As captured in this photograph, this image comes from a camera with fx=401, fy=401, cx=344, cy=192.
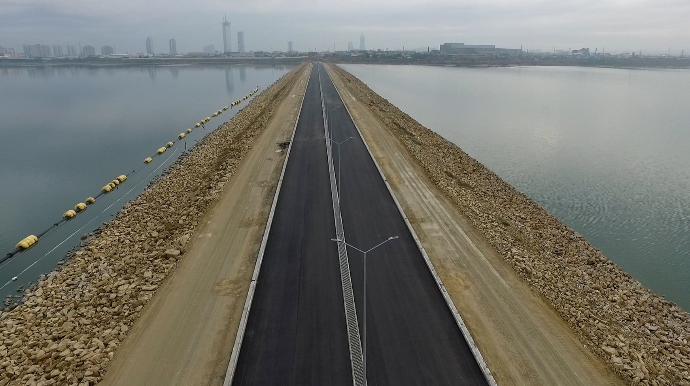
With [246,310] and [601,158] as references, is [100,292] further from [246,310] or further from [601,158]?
[601,158]

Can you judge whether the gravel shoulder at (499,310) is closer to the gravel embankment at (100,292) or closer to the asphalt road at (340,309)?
the asphalt road at (340,309)

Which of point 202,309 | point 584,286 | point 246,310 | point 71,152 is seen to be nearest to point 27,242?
point 202,309

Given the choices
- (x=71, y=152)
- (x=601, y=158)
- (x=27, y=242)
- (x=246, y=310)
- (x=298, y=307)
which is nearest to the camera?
(x=246, y=310)

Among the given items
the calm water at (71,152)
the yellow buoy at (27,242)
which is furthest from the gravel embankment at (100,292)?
the yellow buoy at (27,242)

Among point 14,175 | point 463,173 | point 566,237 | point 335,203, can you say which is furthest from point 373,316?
point 14,175

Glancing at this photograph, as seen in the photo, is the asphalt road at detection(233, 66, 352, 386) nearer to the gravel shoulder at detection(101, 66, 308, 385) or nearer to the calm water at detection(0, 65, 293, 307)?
the gravel shoulder at detection(101, 66, 308, 385)

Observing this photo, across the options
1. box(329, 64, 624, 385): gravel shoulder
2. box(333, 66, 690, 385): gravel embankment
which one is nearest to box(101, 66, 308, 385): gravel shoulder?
box(329, 64, 624, 385): gravel shoulder

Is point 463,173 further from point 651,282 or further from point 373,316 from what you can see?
point 373,316
